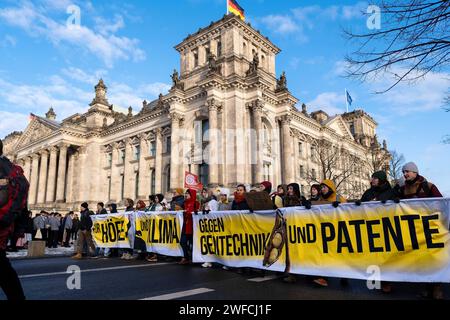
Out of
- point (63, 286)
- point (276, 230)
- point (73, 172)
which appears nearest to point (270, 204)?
point (276, 230)

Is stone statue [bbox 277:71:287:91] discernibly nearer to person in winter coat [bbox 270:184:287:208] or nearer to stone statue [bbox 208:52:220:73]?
stone statue [bbox 208:52:220:73]

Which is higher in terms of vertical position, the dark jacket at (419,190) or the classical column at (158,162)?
the classical column at (158,162)

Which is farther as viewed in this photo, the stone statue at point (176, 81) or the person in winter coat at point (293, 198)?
the stone statue at point (176, 81)

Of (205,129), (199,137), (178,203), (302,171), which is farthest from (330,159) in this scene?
(178,203)

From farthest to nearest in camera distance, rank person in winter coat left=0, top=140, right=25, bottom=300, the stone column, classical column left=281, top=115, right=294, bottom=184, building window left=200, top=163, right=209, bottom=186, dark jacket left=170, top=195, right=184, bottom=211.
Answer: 1. the stone column
2. classical column left=281, top=115, right=294, bottom=184
3. building window left=200, top=163, right=209, bottom=186
4. dark jacket left=170, top=195, right=184, bottom=211
5. person in winter coat left=0, top=140, right=25, bottom=300

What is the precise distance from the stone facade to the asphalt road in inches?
813

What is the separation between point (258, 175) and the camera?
2877 centimetres

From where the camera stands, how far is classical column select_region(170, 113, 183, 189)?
32188mm

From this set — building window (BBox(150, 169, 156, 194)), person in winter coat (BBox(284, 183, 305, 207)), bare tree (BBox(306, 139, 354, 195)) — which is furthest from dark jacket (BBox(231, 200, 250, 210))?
building window (BBox(150, 169, 156, 194))

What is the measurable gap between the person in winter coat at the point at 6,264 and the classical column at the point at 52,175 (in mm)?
47903

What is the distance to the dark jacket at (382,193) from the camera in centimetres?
625

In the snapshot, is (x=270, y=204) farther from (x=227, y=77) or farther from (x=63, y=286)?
(x=227, y=77)

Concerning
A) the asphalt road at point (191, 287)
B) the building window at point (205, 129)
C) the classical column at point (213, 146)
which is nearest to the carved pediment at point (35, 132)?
the building window at point (205, 129)

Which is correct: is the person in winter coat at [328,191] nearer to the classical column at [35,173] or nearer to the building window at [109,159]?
the building window at [109,159]
